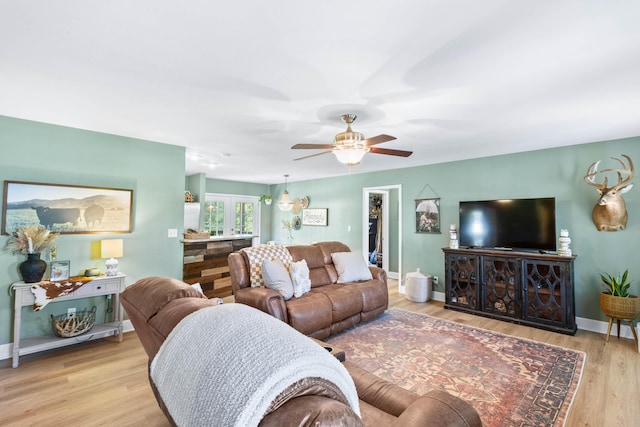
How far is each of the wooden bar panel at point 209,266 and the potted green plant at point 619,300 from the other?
5149 mm

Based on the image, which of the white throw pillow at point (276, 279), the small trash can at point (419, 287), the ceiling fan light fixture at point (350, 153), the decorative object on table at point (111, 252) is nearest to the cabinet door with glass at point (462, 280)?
the small trash can at point (419, 287)

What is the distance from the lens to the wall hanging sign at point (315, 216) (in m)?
7.31

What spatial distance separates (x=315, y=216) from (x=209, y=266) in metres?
3.25

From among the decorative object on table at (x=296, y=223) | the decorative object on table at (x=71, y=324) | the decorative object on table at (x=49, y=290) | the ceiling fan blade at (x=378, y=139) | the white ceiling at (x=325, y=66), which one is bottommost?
the decorative object on table at (x=71, y=324)

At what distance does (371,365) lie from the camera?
114 inches

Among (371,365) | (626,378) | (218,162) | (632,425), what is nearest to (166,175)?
(218,162)

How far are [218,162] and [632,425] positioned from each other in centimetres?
570

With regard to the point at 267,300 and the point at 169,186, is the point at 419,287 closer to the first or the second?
the point at 267,300

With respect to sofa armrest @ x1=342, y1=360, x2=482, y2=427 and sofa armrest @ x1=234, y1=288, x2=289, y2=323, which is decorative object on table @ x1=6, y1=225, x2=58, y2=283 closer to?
sofa armrest @ x1=234, y1=288, x2=289, y2=323

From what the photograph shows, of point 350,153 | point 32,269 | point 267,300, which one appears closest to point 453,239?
point 350,153

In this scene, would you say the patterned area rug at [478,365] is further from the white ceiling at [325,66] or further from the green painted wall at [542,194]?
the white ceiling at [325,66]

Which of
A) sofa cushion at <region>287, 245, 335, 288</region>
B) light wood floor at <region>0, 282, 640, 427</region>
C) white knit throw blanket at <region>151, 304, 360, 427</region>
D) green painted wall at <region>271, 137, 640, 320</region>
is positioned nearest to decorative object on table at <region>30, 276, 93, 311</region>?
light wood floor at <region>0, 282, 640, 427</region>

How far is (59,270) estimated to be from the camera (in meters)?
3.18

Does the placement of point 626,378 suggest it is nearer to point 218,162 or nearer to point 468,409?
point 468,409
